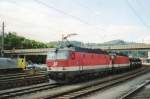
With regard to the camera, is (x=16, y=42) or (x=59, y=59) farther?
(x=16, y=42)

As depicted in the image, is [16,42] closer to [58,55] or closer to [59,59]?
[58,55]

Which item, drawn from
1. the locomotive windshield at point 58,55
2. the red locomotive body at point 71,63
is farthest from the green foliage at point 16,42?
the locomotive windshield at point 58,55

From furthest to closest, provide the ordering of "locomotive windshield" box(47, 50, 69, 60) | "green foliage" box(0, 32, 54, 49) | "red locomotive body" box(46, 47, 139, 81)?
"green foliage" box(0, 32, 54, 49) < "locomotive windshield" box(47, 50, 69, 60) < "red locomotive body" box(46, 47, 139, 81)

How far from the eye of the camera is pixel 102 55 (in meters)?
36.2

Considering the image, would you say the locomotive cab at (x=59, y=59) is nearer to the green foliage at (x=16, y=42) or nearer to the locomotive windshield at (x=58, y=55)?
the locomotive windshield at (x=58, y=55)

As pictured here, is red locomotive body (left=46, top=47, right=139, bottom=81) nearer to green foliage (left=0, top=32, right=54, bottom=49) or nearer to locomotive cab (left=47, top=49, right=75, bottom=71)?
locomotive cab (left=47, top=49, right=75, bottom=71)

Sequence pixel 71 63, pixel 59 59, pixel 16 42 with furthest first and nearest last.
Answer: pixel 16 42 → pixel 71 63 → pixel 59 59

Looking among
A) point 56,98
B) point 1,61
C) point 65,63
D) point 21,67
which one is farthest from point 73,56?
Result: point 21,67

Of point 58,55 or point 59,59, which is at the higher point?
point 58,55

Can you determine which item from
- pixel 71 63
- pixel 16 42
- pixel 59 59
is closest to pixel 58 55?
pixel 59 59

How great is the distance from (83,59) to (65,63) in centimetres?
333

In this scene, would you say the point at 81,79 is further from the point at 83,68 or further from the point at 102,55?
the point at 102,55

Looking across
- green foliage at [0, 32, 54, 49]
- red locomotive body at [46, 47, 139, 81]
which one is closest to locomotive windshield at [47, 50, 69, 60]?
red locomotive body at [46, 47, 139, 81]

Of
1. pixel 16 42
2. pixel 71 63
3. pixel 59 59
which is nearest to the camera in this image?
pixel 59 59
